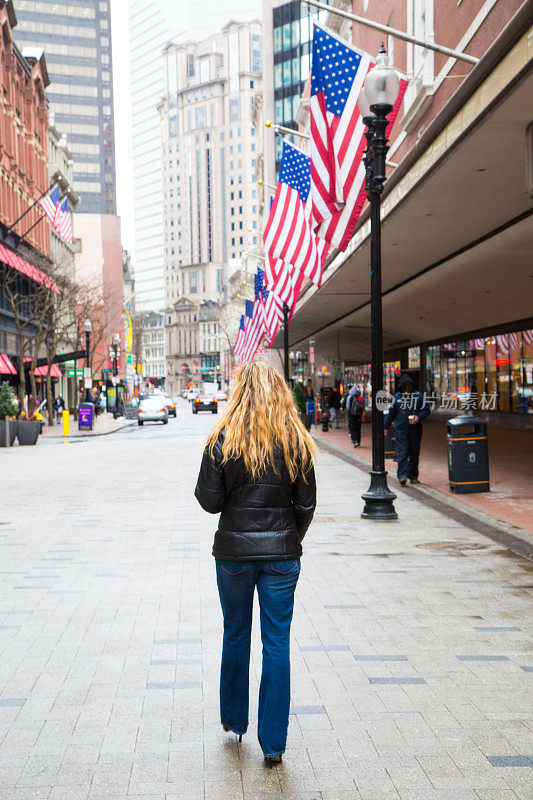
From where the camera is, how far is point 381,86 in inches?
424

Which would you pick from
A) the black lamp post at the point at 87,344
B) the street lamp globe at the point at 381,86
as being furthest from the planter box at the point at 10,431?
the street lamp globe at the point at 381,86

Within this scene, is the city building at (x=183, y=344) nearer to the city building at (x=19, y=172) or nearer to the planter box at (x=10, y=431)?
the city building at (x=19, y=172)

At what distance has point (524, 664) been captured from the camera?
541cm

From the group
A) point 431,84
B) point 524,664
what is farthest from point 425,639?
point 431,84

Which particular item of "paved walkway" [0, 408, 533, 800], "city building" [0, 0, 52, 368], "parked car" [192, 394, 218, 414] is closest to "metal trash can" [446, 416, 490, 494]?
"paved walkway" [0, 408, 533, 800]

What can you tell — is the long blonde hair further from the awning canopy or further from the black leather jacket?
the awning canopy

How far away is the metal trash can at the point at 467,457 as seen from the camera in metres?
13.4

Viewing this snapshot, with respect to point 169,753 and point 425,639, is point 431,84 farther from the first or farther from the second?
point 169,753

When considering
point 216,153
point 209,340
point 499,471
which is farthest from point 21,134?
point 216,153

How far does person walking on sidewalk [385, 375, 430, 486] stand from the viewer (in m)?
14.2

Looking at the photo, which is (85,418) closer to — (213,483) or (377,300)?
(377,300)

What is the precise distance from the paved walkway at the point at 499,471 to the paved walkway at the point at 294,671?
162 cm

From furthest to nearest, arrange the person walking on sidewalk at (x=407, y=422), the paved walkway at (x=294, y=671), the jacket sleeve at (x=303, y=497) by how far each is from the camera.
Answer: the person walking on sidewalk at (x=407, y=422), the jacket sleeve at (x=303, y=497), the paved walkway at (x=294, y=671)

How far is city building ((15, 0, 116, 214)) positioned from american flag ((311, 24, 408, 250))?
131518 millimetres
